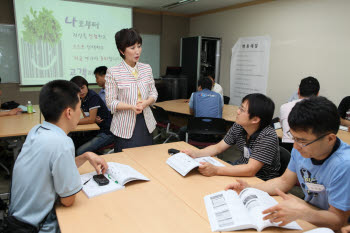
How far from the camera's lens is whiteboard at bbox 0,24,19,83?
447 cm

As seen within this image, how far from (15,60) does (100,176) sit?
4375 mm

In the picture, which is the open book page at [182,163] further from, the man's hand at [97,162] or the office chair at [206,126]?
the office chair at [206,126]

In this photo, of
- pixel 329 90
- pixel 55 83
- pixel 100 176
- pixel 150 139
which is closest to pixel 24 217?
pixel 100 176

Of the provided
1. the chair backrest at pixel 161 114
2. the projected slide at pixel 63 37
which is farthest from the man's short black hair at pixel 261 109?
the projected slide at pixel 63 37

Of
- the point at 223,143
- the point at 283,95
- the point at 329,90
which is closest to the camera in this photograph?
the point at 223,143

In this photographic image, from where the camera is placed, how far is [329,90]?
3.87 metres

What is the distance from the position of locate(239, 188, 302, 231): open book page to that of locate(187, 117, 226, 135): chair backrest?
1.84 metres

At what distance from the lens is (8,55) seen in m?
4.54

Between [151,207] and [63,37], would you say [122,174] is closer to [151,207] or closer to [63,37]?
[151,207]

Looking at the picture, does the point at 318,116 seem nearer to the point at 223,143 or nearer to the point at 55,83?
the point at 223,143

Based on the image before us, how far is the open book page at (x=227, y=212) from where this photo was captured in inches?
39.6

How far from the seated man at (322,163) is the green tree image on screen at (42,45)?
191 inches

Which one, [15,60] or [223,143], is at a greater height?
[15,60]

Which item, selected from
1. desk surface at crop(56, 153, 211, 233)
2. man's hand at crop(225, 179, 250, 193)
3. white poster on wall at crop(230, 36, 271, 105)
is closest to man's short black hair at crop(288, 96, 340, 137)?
man's hand at crop(225, 179, 250, 193)
